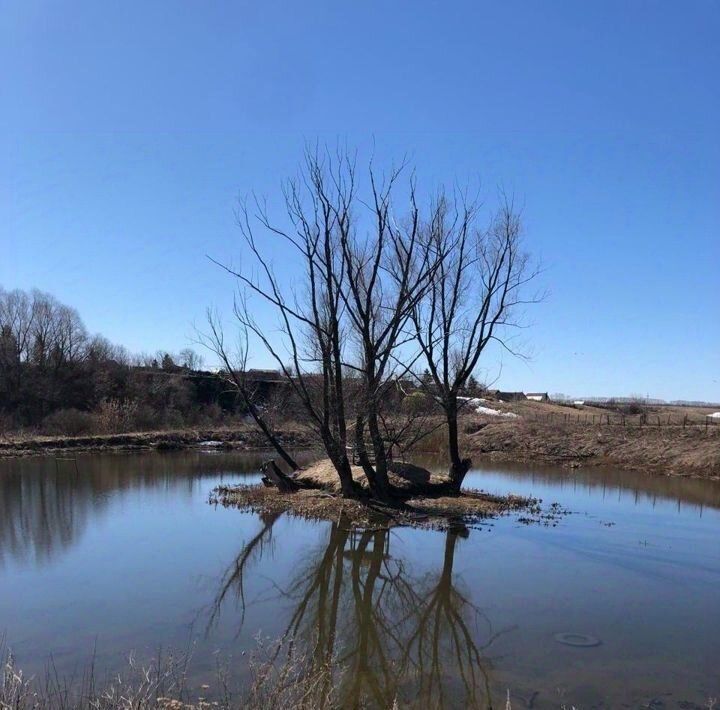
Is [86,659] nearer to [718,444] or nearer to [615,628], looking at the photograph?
[615,628]

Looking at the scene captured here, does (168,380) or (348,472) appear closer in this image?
(348,472)

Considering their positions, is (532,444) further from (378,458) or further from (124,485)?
(124,485)

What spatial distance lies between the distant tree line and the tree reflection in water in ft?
99.1

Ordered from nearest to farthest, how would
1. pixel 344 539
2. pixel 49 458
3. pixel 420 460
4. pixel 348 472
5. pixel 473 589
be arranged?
1. pixel 473 589
2. pixel 344 539
3. pixel 348 472
4. pixel 49 458
5. pixel 420 460

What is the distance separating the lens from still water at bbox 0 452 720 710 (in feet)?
23.4

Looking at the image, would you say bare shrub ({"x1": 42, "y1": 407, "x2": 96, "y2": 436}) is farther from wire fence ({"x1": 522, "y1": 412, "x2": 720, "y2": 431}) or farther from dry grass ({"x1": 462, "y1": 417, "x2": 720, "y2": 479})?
wire fence ({"x1": 522, "y1": 412, "x2": 720, "y2": 431})

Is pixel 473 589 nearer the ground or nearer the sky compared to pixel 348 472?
nearer the ground

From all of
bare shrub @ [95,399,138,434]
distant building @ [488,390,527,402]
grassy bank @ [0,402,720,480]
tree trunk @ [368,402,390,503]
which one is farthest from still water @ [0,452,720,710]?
distant building @ [488,390,527,402]

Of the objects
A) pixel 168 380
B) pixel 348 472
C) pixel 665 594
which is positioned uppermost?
pixel 168 380

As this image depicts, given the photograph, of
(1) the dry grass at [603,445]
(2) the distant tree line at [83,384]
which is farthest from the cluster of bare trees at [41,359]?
(1) the dry grass at [603,445]

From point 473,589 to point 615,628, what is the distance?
88.0 inches

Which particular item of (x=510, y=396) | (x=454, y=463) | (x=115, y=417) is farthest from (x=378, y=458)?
(x=510, y=396)

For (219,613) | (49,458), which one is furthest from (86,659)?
(49,458)

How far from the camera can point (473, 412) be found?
47.8 meters
